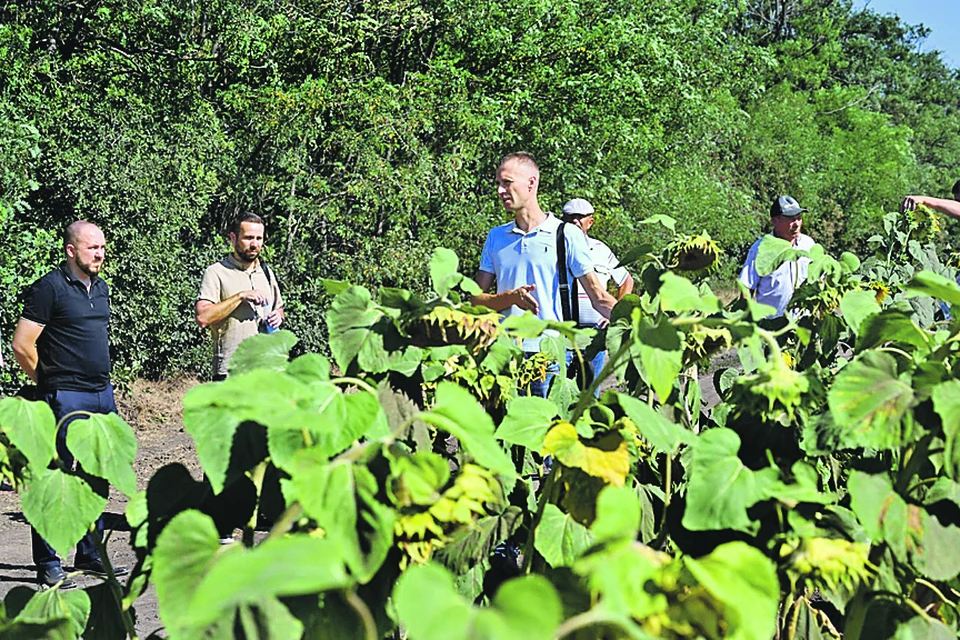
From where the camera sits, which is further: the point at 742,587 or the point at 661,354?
the point at 661,354

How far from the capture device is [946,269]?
5832 millimetres

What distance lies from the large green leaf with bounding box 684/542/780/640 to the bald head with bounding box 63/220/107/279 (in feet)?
16.0

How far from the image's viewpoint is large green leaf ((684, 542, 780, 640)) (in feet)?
3.64

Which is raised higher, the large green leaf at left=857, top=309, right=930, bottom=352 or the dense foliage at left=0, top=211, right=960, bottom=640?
the large green leaf at left=857, top=309, right=930, bottom=352

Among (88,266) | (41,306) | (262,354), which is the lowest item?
(41,306)

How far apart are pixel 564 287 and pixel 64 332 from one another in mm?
2340

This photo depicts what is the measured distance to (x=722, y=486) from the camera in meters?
1.61

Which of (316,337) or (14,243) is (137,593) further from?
(316,337)

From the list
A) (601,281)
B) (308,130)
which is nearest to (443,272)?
(601,281)

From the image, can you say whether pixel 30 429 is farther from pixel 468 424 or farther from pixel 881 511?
pixel 881 511

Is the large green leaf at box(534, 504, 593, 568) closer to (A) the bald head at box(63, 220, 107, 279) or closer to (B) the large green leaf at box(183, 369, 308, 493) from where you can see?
(B) the large green leaf at box(183, 369, 308, 493)

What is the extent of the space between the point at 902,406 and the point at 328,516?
2.71 feet

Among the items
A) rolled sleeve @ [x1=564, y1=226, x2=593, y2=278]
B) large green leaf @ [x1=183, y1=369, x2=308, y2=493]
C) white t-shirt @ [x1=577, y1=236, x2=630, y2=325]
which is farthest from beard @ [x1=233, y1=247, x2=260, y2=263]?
large green leaf @ [x1=183, y1=369, x2=308, y2=493]

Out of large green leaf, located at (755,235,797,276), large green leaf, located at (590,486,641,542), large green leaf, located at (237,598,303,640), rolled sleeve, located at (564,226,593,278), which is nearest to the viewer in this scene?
large green leaf, located at (590,486,641,542)
